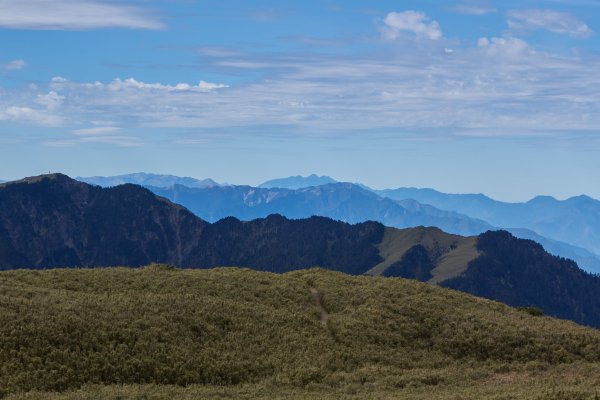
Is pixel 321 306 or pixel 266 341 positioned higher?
pixel 321 306

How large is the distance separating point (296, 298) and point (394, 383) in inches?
765

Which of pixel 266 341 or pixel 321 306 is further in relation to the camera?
pixel 321 306

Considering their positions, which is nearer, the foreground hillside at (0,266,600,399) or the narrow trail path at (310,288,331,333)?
the foreground hillside at (0,266,600,399)

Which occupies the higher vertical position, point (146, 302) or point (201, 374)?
point (146, 302)

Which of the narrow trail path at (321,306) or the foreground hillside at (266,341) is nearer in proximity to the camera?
the foreground hillside at (266,341)

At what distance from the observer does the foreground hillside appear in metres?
40.1

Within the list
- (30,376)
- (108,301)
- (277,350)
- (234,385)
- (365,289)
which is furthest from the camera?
(365,289)

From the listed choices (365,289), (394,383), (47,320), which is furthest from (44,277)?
(394,383)

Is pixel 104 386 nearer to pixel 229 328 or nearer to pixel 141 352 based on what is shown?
pixel 141 352

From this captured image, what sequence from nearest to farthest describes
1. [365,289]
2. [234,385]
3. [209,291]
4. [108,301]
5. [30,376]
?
[30,376]
[234,385]
[108,301]
[209,291]
[365,289]

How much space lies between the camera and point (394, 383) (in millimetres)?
42531

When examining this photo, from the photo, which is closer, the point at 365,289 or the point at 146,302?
the point at 146,302

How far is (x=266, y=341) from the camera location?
49.2 metres

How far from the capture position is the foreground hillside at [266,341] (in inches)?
1577
